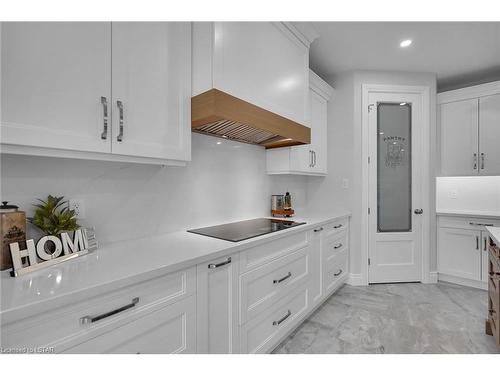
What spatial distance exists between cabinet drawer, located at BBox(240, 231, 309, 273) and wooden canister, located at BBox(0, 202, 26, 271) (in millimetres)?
983

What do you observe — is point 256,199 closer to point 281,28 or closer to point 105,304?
point 281,28

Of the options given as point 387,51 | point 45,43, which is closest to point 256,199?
point 45,43

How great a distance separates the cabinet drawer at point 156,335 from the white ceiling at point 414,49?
2.36m

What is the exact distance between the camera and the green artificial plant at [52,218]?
107cm

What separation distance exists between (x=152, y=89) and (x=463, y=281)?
386cm

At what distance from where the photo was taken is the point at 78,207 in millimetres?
1247

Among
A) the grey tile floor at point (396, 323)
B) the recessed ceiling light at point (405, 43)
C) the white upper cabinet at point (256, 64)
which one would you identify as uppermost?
the recessed ceiling light at point (405, 43)

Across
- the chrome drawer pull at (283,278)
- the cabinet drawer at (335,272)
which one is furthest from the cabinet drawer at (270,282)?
the cabinet drawer at (335,272)

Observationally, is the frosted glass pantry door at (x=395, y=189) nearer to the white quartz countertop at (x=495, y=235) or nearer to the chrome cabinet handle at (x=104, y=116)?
the white quartz countertop at (x=495, y=235)

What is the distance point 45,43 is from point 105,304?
1002 millimetres

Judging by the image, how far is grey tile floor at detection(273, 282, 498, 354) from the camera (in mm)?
1796

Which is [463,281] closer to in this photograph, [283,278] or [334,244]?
[334,244]

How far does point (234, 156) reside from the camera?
2.18 m
